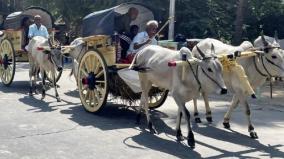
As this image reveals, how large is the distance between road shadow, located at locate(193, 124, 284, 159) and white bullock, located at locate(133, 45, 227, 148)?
649 mm

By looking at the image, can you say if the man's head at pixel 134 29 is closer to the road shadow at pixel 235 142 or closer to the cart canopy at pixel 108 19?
the cart canopy at pixel 108 19

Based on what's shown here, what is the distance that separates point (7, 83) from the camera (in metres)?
14.5

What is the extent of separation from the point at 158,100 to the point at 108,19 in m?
Result: 2.15

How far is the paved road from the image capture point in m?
7.26

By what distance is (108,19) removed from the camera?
10.3 m

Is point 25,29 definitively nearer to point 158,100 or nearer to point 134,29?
point 134,29

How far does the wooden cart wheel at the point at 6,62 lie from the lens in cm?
1421

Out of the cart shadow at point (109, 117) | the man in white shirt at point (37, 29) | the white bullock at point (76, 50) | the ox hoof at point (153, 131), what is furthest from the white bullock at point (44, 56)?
the ox hoof at point (153, 131)

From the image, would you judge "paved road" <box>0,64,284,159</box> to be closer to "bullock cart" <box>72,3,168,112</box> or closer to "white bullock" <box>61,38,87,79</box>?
"bullock cart" <box>72,3,168,112</box>

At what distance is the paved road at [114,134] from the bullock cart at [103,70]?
0.40 metres

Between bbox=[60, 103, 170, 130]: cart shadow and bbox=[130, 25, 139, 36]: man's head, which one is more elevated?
bbox=[130, 25, 139, 36]: man's head

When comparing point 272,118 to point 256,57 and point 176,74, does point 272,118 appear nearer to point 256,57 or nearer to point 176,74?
point 256,57

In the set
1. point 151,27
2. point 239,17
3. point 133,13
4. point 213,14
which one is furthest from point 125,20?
point 213,14

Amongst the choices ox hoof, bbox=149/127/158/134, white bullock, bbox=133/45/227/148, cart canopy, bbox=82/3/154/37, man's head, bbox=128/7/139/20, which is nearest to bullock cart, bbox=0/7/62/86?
cart canopy, bbox=82/3/154/37
